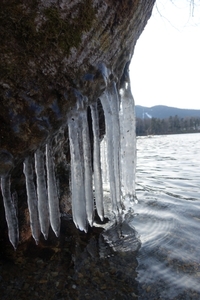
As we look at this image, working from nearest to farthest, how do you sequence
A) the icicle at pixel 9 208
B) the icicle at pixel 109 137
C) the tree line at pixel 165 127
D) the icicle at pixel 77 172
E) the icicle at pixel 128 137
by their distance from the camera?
the icicle at pixel 9 208 < the icicle at pixel 77 172 < the icicle at pixel 109 137 < the icicle at pixel 128 137 < the tree line at pixel 165 127

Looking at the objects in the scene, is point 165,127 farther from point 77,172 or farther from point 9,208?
point 9,208

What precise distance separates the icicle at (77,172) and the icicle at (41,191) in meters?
0.37

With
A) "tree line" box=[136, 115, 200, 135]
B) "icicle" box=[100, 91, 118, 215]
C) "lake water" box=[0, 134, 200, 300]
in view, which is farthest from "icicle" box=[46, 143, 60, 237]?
"tree line" box=[136, 115, 200, 135]

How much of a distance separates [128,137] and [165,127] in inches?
3794

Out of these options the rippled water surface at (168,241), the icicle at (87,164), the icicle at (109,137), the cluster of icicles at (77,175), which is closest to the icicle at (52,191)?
the cluster of icicles at (77,175)

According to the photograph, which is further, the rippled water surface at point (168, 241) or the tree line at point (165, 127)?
the tree line at point (165, 127)

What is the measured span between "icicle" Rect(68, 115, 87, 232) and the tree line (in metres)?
82.4

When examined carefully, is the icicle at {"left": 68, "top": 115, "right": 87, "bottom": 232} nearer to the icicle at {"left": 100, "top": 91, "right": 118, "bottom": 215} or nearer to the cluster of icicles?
the cluster of icicles

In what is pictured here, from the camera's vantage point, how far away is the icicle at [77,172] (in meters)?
2.72

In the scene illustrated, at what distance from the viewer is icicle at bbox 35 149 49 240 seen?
2.61m

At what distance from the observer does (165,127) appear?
97.1 meters

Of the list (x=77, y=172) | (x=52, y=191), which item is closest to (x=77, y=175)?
(x=77, y=172)

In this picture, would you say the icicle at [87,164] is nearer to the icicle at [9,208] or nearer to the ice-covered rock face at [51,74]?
the ice-covered rock face at [51,74]

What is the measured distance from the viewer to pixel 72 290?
2.64 meters
